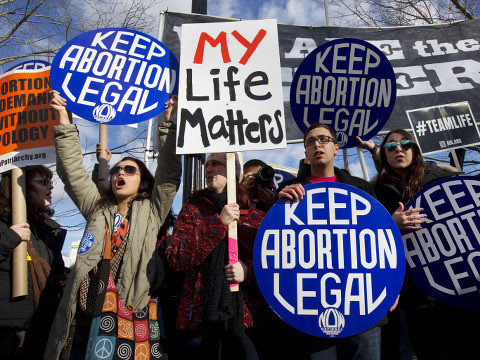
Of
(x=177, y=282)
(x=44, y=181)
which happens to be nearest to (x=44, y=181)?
(x=44, y=181)

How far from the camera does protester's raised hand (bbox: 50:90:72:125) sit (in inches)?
104

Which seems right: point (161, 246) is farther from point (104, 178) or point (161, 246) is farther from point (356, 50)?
point (356, 50)

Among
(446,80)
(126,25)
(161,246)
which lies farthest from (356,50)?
(126,25)

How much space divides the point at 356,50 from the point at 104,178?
6.83 ft

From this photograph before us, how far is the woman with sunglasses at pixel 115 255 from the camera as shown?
2104 millimetres

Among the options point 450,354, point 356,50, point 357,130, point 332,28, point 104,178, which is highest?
point 332,28

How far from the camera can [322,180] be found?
2.39 m

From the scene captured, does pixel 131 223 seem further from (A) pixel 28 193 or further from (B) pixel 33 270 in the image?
(A) pixel 28 193

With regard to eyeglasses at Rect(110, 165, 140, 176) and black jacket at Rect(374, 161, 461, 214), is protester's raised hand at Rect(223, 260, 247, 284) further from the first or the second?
black jacket at Rect(374, 161, 461, 214)

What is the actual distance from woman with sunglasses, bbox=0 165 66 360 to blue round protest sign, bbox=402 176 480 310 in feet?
7.22

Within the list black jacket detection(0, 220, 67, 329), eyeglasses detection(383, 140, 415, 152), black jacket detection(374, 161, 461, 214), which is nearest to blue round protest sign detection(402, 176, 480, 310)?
black jacket detection(374, 161, 461, 214)

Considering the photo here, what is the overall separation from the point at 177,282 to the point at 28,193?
4.25ft

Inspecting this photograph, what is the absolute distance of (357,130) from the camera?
316cm

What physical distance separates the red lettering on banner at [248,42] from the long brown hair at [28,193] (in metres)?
1.62
